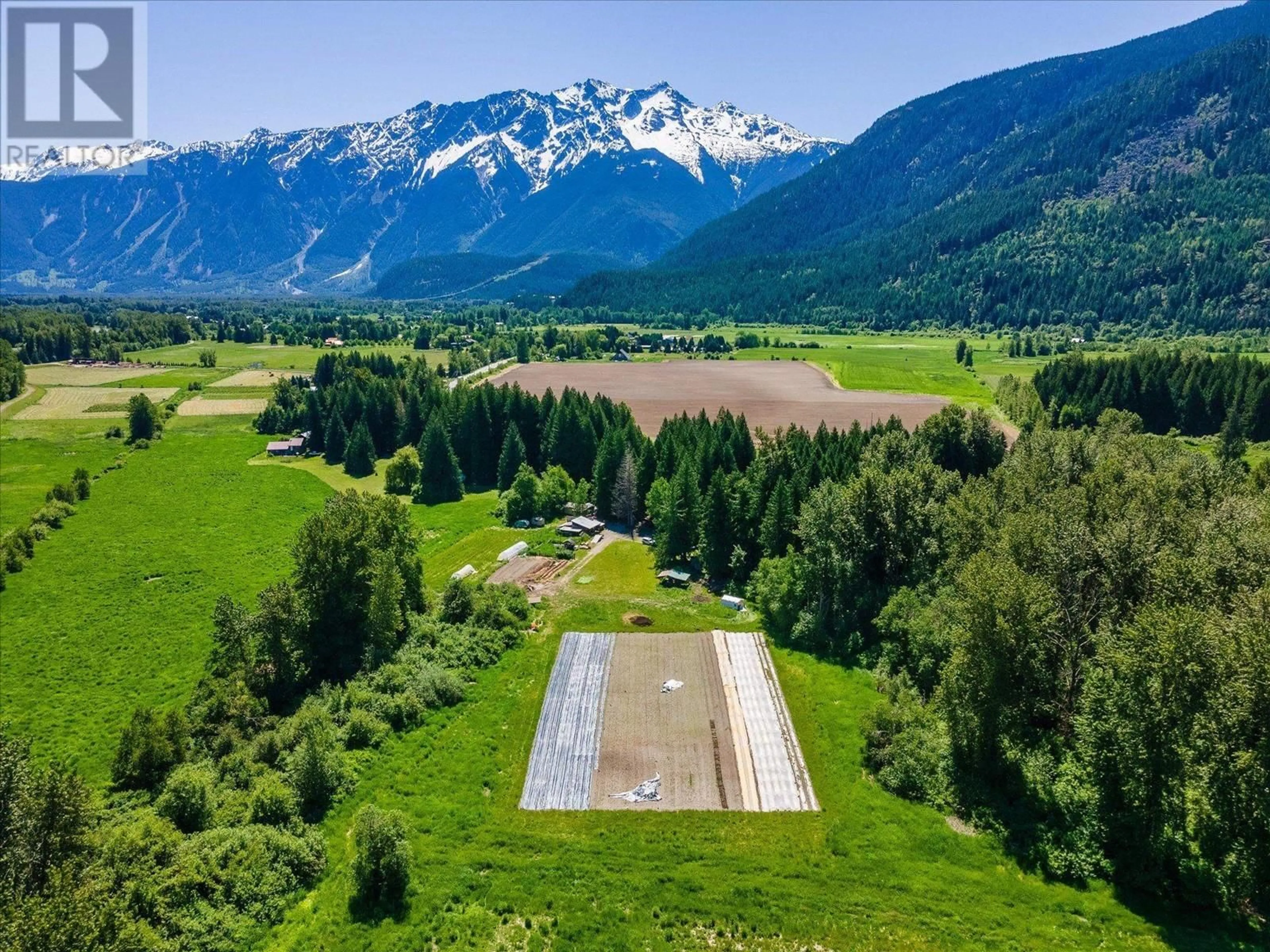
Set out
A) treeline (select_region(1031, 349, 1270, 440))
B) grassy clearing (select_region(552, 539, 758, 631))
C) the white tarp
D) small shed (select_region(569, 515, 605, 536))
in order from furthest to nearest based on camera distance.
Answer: treeline (select_region(1031, 349, 1270, 440))
small shed (select_region(569, 515, 605, 536))
grassy clearing (select_region(552, 539, 758, 631))
the white tarp

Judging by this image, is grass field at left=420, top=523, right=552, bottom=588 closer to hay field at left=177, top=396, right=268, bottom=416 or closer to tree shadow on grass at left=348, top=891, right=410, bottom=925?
tree shadow on grass at left=348, top=891, right=410, bottom=925

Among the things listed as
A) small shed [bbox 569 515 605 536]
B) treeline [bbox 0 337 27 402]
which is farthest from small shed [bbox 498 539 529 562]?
treeline [bbox 0 337 27 402]

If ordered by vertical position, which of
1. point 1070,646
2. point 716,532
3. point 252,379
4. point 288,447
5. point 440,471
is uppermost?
point 252,379

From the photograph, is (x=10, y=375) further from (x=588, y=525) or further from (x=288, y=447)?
(x=588, y=525)

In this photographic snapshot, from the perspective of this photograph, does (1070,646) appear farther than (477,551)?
No

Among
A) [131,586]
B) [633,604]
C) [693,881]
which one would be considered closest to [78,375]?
[131,586]

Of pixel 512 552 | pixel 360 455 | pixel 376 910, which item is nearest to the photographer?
pixel 376 910
